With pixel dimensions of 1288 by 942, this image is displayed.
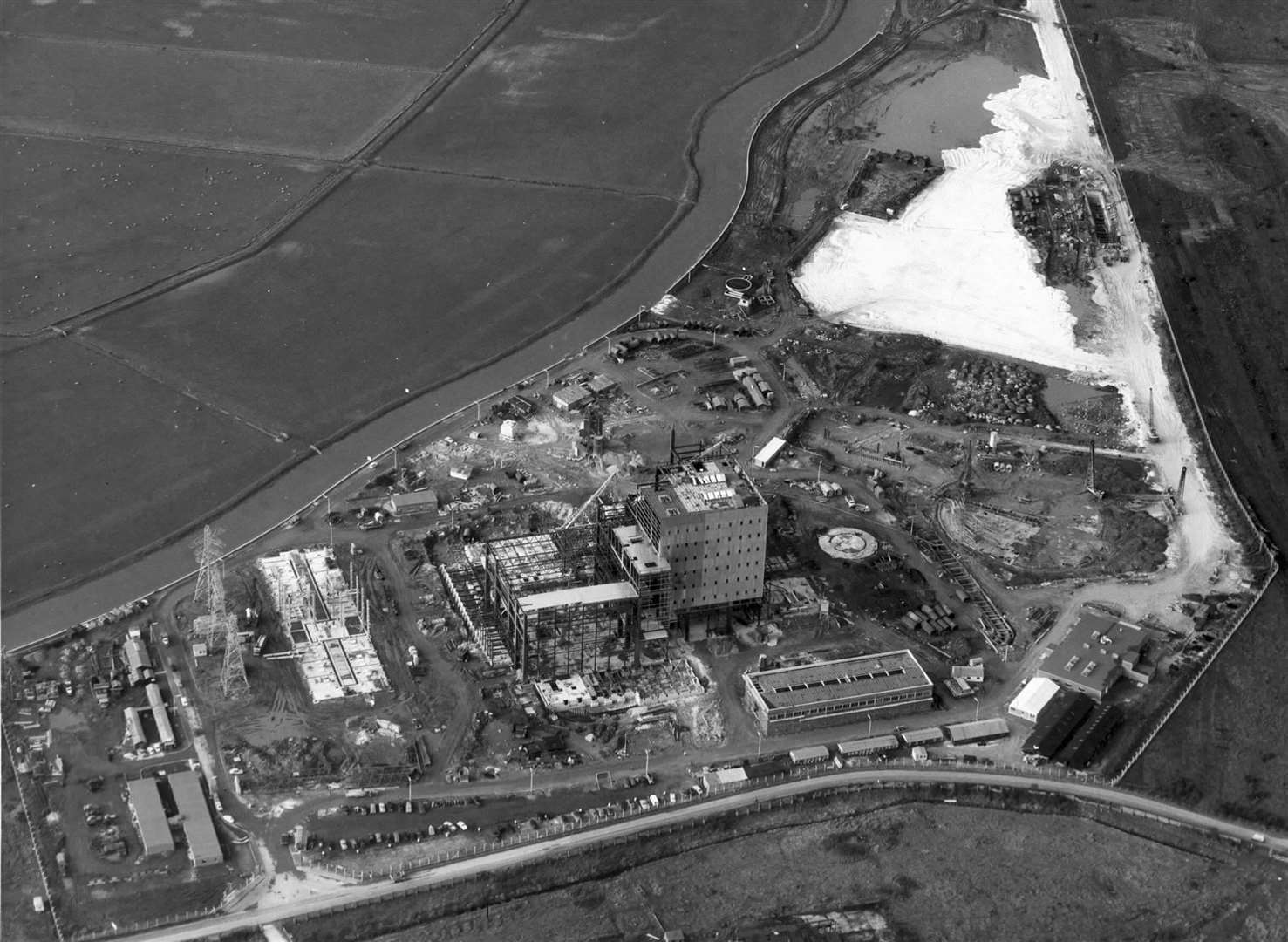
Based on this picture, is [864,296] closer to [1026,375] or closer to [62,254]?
[1026,375]

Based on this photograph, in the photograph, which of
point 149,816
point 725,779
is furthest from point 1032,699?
point 149,816

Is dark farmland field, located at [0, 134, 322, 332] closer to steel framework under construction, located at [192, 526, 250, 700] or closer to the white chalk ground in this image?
steel framework under construction, located at [192, 526, 250, 700]

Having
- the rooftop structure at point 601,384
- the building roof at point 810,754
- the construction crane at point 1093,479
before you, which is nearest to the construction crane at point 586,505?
the rooftop structure at point 601,384

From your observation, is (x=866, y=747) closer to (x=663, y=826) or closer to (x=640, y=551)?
(x=663, y=826)

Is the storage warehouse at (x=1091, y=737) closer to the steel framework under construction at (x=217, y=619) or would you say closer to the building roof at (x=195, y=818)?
the building roof at (x=195, y=818)

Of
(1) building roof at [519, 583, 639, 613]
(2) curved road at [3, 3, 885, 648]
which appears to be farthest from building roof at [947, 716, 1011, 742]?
(2) curved road at [3, 3, 885, 648]

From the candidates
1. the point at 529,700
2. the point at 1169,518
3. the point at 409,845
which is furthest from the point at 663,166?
the point at 409,845
